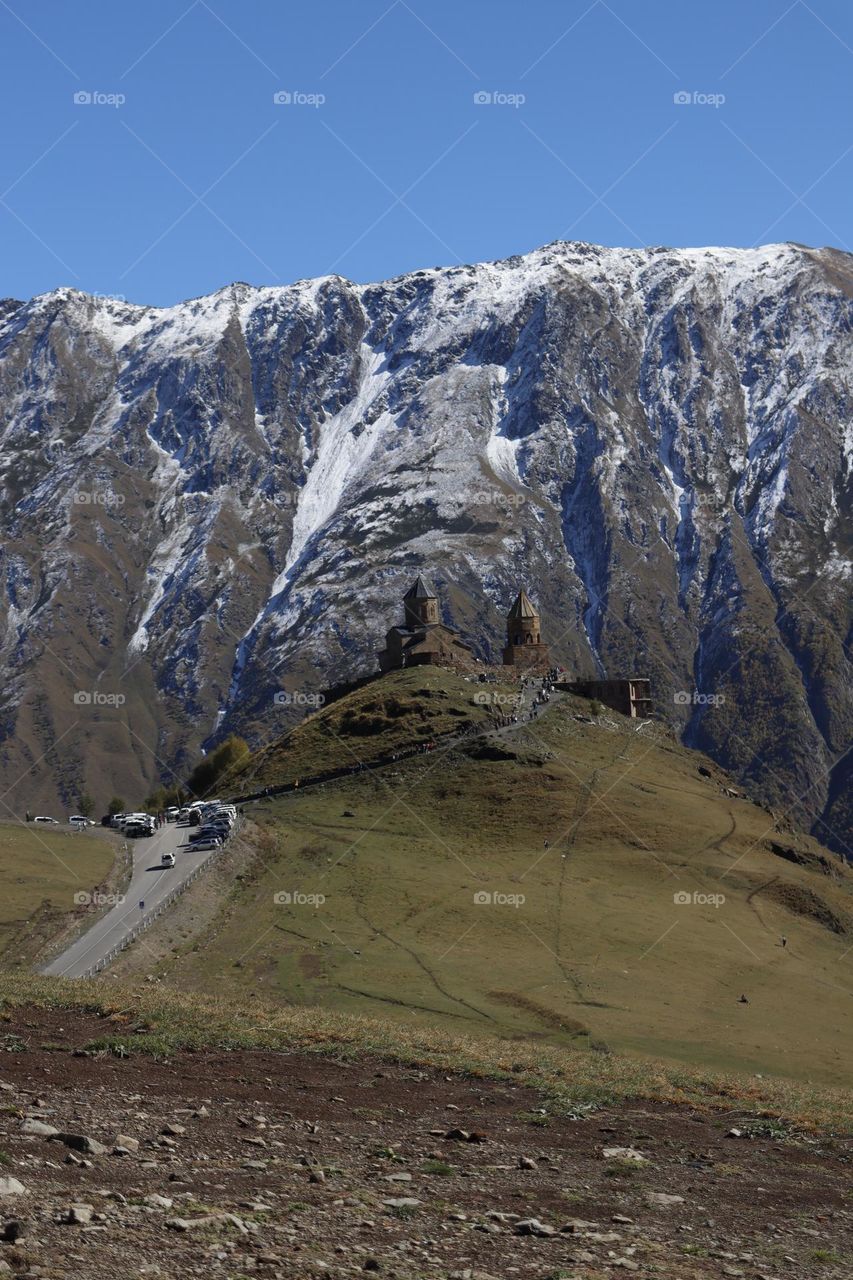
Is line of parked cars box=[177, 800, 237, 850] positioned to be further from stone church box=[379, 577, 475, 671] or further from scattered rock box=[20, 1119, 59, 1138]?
scattered rock box=[20, 1119, 59, 1138]

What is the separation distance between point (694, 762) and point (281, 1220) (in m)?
114

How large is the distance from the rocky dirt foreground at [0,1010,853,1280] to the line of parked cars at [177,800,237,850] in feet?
191

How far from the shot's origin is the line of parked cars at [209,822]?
88375mm

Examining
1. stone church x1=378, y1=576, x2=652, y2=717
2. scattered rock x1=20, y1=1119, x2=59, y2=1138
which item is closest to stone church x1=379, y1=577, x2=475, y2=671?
stone church x1=378, y1=576, x2=652, y2=717

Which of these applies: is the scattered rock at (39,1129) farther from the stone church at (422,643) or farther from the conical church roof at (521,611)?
the conical church roof at (521,611)

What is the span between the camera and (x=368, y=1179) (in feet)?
70.2

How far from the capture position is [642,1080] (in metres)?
34.6

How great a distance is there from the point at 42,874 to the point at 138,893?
540cm

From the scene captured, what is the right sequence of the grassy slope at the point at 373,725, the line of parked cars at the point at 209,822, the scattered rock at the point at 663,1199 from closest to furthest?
the scattered rock at the point at 663,1199, the line of parked cars at the point at 209,822, the grassy slope at the point at 373,725

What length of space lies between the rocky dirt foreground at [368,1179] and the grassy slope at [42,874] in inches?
1457

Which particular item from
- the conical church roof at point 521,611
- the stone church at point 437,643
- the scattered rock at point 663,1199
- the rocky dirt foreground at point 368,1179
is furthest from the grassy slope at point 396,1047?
the conical church roof at point 521,611

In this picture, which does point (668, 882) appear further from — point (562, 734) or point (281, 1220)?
point (281, 1220)

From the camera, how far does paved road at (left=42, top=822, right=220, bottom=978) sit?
61062mm

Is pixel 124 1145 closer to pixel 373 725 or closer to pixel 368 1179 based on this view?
pixel 368 1179
